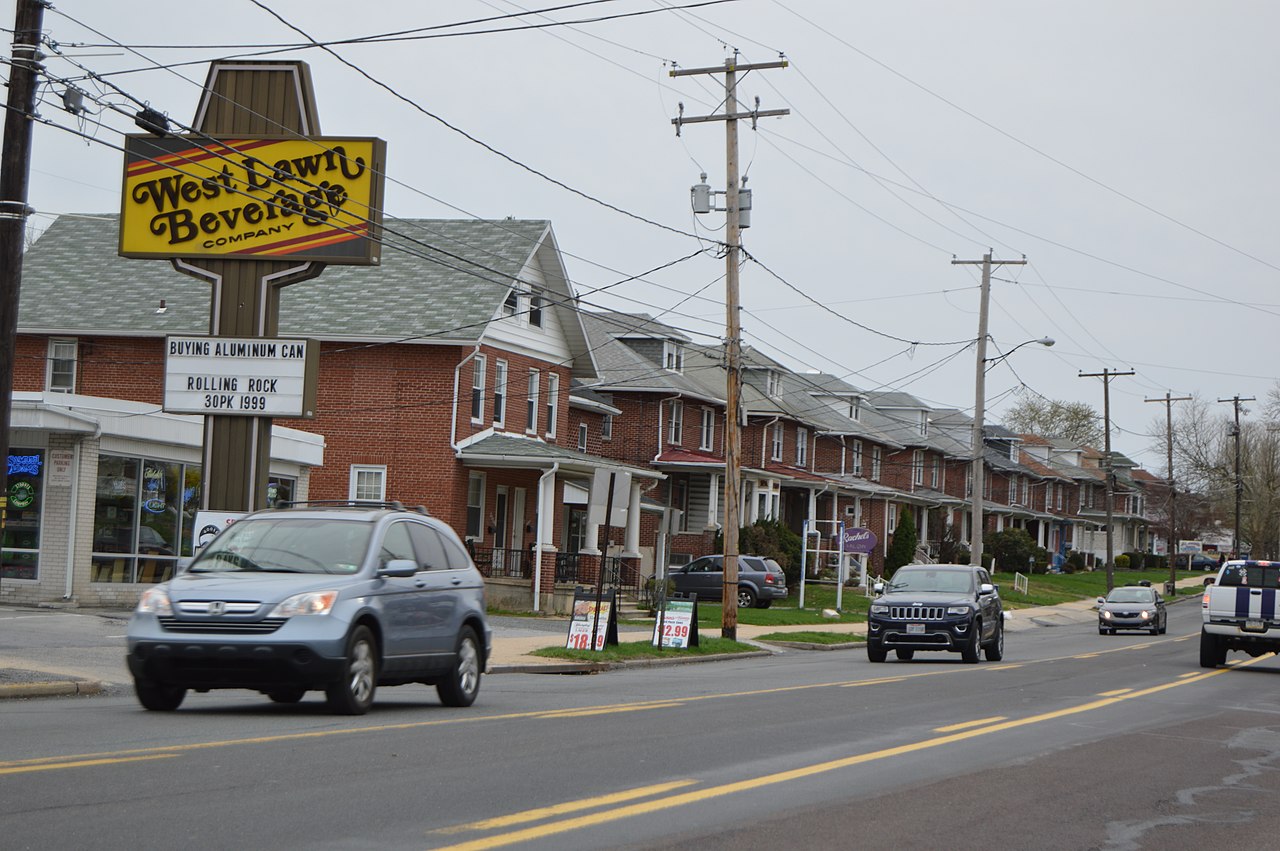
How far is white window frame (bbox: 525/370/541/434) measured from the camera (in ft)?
131

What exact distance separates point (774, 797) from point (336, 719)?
4525 millimetres

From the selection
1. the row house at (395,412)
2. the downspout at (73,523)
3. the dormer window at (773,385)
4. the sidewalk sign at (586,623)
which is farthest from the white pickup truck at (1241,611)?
the dormer window at (773,385)

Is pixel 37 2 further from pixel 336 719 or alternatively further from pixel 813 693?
pixel 813 693

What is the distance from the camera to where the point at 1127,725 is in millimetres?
14914

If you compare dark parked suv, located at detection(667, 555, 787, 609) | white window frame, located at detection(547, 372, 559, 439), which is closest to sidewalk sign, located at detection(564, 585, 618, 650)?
white window frame, located at detection(547, 372, 559, 439)

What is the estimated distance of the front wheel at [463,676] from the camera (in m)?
14.1

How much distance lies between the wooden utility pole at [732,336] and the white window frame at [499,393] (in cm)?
1021

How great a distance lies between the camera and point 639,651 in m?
24.9

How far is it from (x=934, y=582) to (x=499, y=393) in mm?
14902

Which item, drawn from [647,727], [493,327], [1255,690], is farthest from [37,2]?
[493,327]

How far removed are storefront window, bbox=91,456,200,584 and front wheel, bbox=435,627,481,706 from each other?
16197mm

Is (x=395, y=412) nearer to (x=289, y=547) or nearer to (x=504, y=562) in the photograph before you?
(x=504, y=562)

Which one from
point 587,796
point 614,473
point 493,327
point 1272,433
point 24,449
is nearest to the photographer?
point 587,796

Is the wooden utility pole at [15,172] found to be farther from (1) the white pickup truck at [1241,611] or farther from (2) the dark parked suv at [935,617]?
(1) the white pickup truck at [1241,611]
